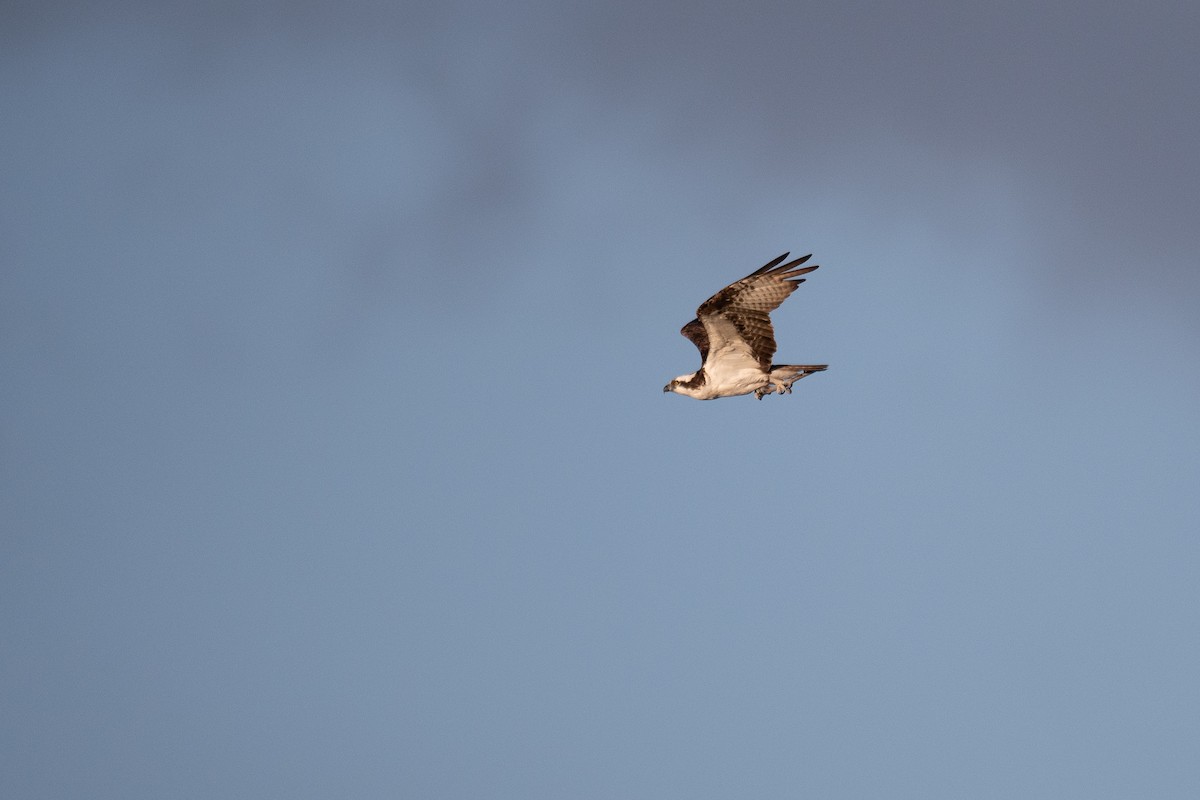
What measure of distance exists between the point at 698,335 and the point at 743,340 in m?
1.56

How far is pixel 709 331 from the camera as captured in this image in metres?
44.6

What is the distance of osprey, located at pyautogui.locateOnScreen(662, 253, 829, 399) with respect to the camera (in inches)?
1703

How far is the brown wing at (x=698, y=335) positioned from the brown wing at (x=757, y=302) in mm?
1076

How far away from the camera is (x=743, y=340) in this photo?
146 ft

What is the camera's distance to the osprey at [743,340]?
142ft

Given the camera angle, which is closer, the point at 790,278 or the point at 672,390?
the point at 790,278

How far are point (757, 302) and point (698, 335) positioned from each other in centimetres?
240

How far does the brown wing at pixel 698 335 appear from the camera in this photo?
4538cm

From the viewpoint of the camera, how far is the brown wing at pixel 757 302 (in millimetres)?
42969

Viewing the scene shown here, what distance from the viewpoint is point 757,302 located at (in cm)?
4381

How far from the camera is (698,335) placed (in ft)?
150

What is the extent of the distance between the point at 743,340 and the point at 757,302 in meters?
1.21

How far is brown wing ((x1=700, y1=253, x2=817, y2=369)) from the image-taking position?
1692 inches

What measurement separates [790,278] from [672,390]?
5191mm
